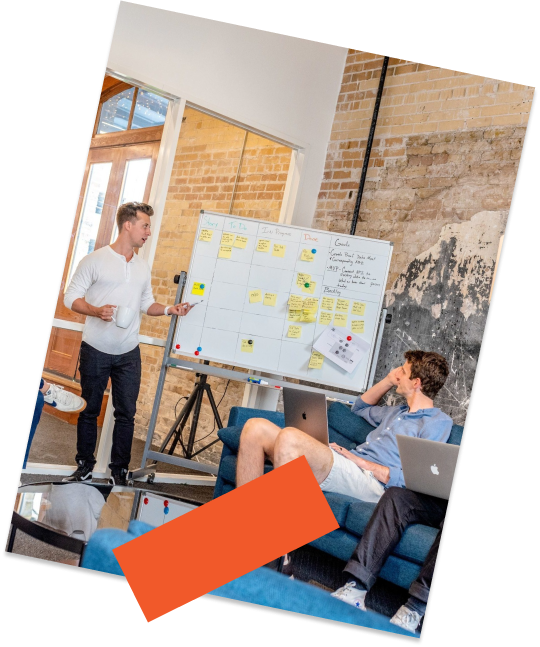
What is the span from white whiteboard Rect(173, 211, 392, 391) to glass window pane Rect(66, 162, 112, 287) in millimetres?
677

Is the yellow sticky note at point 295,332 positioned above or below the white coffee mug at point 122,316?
above

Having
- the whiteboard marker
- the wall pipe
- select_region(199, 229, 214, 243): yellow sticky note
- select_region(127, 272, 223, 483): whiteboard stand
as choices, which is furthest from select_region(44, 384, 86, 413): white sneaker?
the wall pipe

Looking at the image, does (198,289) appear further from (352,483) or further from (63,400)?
(352,483)

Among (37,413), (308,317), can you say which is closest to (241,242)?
(308,317)

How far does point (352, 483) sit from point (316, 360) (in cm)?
95

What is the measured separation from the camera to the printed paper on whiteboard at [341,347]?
387 centimetres

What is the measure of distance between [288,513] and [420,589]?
1.99 feet

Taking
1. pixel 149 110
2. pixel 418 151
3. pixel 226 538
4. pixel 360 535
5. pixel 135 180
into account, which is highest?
pixel 418 151

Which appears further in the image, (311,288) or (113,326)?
(311,288)

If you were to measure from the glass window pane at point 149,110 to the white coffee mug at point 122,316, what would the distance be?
3.54 feet

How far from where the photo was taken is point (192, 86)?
13.6 ft

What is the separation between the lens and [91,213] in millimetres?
3432

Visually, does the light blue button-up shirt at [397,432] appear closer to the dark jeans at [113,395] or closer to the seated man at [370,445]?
the seated man at [370,445]

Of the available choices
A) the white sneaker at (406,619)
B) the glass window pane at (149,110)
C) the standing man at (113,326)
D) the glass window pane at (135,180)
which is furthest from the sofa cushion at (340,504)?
the glass window pane at (149,110)
